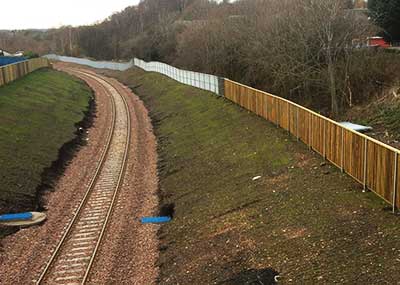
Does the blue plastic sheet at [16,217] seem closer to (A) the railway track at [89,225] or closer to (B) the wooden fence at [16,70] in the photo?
(A) the railway track at [89,225]

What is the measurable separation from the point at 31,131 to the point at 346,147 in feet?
74.1

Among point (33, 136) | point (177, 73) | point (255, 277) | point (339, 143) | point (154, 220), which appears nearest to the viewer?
point (255, 277)

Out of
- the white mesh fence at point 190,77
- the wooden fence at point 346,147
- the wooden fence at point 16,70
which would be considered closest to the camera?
the wooden fence at point 346,147

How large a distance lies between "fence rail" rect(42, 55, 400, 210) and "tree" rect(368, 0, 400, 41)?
37.7 ft

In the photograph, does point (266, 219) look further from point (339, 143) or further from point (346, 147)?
point (339, 143)

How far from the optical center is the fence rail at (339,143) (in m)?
14.3

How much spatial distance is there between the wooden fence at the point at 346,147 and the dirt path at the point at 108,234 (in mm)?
7306

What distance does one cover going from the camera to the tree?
35344mm

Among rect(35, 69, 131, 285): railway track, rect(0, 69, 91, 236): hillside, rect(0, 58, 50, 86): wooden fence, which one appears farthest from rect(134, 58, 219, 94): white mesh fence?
rect(0, 58, 50, 86): wooden fence

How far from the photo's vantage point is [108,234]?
1931 centimetres

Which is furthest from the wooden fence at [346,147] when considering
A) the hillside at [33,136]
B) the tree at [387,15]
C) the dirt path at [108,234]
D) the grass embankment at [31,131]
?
the tree at [387,15]

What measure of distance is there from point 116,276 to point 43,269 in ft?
8.17

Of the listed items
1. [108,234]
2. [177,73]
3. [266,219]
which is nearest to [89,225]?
[108,234]

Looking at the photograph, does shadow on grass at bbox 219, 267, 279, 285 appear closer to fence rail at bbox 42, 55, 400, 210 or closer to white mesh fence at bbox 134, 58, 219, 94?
fence rail at bbox 42, 55, 400, 210
